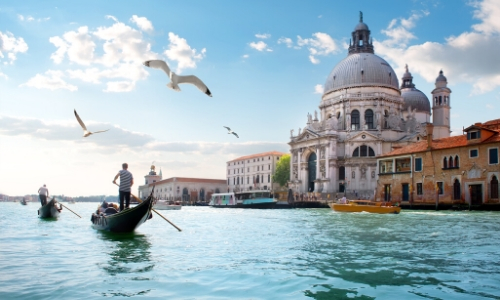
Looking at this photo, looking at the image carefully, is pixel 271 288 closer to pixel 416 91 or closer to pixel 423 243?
pixel 423 243

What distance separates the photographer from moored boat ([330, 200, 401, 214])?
24141 millimetres

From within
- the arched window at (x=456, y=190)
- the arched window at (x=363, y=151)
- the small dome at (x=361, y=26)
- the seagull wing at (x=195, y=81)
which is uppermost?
the small dome at (x=361, y=26)

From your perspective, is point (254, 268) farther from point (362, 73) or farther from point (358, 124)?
point (362, 73)

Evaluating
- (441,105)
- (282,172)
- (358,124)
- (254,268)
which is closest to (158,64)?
(254,268)

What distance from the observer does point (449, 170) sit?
28.5 metres

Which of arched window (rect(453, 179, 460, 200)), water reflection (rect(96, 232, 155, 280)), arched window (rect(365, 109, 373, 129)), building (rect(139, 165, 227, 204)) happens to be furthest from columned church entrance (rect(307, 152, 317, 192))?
water reflection (rect(96, 232, 155, 280))

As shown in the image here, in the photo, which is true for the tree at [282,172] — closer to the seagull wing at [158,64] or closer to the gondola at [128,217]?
the gondola at [128,217]

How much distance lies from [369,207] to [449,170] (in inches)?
288

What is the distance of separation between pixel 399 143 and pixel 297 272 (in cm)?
4276

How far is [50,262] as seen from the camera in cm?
751

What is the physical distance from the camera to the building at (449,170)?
26.3m

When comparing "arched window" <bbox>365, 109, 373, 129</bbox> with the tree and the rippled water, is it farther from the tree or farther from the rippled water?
the rippled water

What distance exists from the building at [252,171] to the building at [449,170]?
3340 centimetres

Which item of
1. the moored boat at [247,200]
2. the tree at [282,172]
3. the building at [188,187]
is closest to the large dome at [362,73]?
the tree at [282,172]
